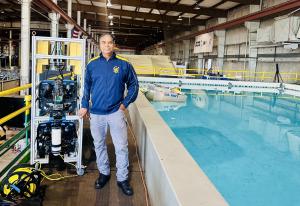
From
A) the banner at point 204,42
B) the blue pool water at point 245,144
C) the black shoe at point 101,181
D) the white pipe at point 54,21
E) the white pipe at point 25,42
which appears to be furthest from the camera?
the banner at point 204,42

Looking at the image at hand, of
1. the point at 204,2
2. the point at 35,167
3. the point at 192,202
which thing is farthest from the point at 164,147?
the point at 204,2

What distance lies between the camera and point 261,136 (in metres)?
8.55

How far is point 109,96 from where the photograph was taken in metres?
2.81

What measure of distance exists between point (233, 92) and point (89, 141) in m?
14.1

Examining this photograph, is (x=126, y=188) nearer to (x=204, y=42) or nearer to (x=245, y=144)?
(x=245, y=144)

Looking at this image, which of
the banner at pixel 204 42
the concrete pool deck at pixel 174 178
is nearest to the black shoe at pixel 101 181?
the concrete pool deck at pixel 174 178

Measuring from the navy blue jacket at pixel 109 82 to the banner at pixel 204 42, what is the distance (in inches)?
950

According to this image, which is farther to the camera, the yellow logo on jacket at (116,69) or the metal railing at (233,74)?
the metal railing at (233,74)

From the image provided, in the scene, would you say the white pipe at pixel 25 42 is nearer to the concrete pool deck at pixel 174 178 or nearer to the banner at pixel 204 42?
the concrete pool deck at pixel 174 178

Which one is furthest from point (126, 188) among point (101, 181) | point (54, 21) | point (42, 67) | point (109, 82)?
point (54, 21)

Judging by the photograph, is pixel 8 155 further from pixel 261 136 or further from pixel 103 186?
pixel 261 136

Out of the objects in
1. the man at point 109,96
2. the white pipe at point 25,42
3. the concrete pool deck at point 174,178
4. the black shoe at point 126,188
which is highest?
the white pipe at point 25,42

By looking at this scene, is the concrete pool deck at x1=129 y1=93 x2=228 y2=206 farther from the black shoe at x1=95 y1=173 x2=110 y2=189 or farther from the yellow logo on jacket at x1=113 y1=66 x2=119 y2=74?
the yellow logo on jacket at x1=113 y1=66 x2=119 y2=74

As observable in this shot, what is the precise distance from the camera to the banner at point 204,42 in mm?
25978
